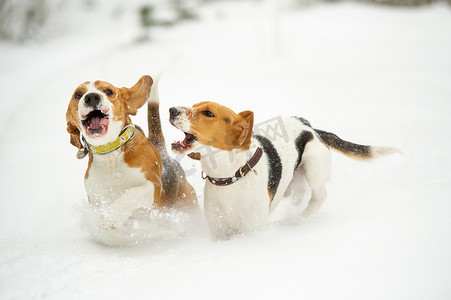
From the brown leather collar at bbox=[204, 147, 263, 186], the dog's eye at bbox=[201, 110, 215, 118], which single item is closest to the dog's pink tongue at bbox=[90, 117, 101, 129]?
the dog's eye at bbox=[201, 110, 215, 118]

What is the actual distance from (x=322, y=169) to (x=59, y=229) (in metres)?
2.40

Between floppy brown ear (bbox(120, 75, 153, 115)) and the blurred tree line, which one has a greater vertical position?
the blurred tree line

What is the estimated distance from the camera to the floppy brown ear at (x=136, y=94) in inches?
116

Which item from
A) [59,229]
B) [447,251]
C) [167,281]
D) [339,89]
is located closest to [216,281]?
[167,281]

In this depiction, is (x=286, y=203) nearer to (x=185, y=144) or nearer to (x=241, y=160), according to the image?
(x=241, y=160)

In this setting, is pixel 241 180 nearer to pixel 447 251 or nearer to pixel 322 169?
pixel 322 169

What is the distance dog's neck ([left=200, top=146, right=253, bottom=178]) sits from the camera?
111 inches

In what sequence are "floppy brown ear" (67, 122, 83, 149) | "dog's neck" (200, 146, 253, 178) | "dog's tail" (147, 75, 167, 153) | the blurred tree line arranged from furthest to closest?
the blurred tree line → "dog's tail" (147, 75, 167, 153) → "floppy brown ear" (67, 122, 83, 149) → "dog's neck" (200, 146, 253, 178)

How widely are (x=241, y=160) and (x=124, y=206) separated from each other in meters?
0.89

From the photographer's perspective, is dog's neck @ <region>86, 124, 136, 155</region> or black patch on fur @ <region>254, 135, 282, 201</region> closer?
dog's neck @ <region>86, 124, 136, 155</region>

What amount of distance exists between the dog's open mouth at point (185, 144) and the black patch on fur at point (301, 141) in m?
1.06

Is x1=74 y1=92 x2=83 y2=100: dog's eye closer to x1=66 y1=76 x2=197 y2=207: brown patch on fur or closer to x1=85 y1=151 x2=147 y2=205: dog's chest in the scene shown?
x1=66 y1=76 x2=197 y2=207: brown patch on fur

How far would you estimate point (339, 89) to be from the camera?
7.12m

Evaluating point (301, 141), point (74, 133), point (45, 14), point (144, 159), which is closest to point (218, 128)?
point (144, 159)
